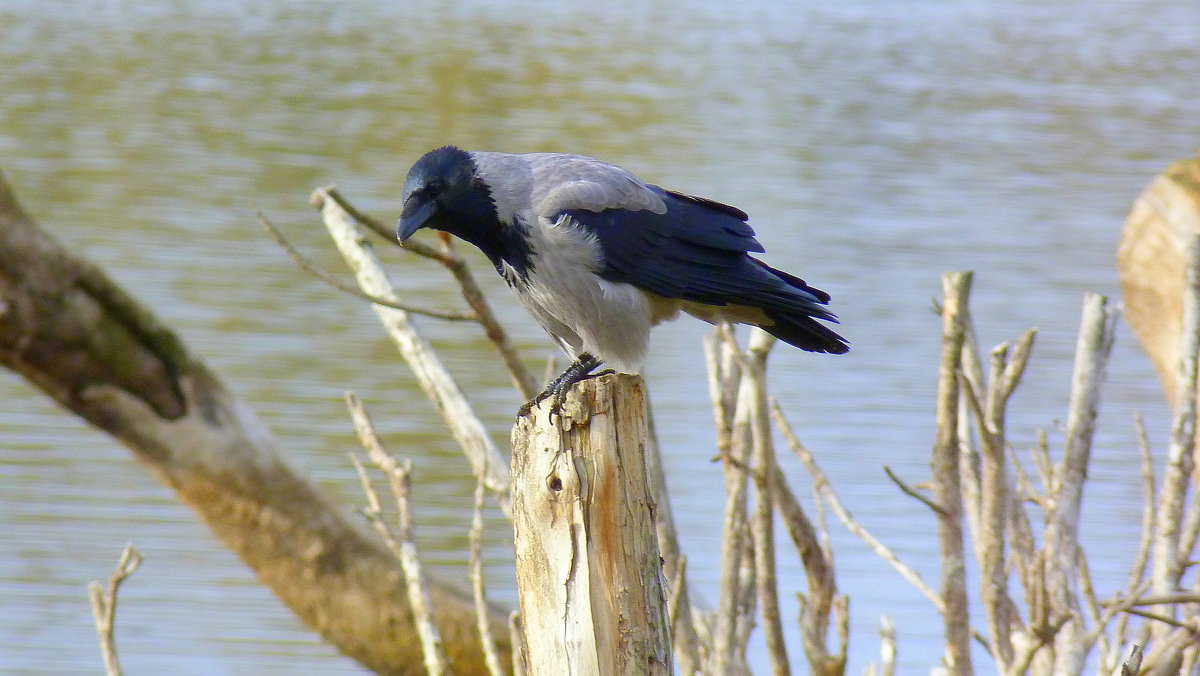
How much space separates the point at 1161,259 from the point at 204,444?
2982 mm

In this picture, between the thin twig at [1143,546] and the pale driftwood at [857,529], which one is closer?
the thin twig at [1143,546]

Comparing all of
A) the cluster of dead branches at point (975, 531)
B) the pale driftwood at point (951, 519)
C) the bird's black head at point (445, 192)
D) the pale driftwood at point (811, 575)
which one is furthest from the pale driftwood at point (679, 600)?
the bird's black head at point (445, 192)

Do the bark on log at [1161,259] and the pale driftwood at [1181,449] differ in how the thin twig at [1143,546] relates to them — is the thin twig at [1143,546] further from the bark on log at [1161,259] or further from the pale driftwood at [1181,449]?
the bark on log at [1161,259]

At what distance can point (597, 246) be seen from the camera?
308 cm

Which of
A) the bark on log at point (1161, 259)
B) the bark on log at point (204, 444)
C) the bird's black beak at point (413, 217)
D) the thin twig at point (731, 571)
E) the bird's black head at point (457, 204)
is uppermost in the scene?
the bark on log at point (1161, 259)

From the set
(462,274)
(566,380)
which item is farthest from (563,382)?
(462,274)

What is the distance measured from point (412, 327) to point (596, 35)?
1715cm

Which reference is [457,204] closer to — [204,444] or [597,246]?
[597,246]

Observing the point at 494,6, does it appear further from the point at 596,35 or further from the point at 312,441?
the point at 312,441

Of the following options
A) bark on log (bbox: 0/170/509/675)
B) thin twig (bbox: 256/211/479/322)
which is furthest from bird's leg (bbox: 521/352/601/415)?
bark on log (bbox: 0/170/509/675)

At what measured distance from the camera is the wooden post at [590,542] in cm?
249

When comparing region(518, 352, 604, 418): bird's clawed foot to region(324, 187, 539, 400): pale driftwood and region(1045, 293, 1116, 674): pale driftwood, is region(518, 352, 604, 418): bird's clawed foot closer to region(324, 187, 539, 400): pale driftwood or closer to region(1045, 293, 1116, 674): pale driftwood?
region(324, 187, 539, 400): pale driftwood

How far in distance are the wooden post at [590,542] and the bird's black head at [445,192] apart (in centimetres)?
63

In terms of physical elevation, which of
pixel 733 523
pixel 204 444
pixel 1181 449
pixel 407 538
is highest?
pixel 1181 449
